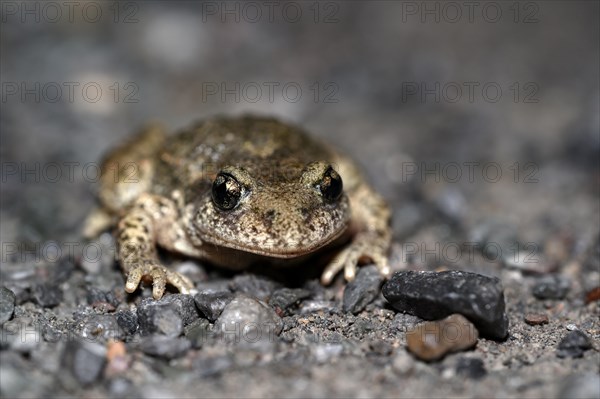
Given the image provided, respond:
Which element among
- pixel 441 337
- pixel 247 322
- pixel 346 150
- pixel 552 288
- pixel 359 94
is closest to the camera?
pixel 441 337

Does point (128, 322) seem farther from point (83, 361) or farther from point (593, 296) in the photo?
point (593, 296)

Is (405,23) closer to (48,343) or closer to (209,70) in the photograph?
(209,70)

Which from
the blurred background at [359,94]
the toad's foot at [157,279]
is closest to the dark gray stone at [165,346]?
the toad's foot at [157,279]

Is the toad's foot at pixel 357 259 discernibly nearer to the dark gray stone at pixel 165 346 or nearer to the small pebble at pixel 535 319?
the small pebble at pixel 535 319

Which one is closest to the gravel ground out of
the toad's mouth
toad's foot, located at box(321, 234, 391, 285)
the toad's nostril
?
toad's foot, located at box(321, 234, 391, 285)

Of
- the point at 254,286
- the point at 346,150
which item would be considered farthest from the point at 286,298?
the point at 346,150

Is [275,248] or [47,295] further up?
[275,248]
